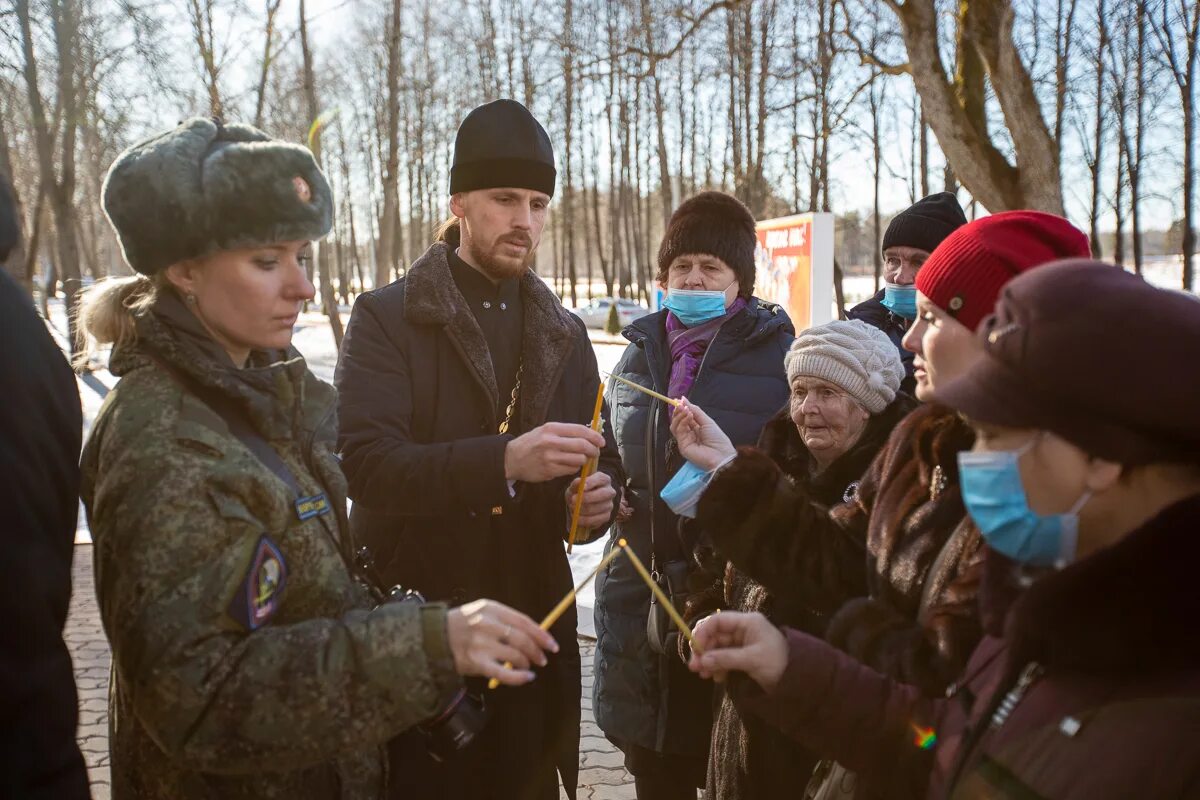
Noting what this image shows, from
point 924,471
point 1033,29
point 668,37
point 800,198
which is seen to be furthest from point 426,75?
point 924,471

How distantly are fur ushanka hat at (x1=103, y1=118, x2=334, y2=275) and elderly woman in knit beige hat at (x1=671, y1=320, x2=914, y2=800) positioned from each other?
1.39m

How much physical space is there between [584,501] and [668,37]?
26.5 meters

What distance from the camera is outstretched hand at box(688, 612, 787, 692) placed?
194 cm

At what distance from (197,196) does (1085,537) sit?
1.71 meters

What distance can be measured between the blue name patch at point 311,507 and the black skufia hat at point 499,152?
142cm

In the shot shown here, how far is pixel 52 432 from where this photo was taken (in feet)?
5.02

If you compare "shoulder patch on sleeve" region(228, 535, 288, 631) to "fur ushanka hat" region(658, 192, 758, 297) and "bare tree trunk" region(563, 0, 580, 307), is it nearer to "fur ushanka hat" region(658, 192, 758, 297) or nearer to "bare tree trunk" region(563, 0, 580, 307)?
"fur ushanka hat" region(658, 192, 758, 297)

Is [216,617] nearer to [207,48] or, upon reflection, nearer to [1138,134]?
[207,48]

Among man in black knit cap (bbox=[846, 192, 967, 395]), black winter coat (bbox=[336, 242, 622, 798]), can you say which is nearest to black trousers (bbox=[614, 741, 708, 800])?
black winter coat (bbox=[336, 242, 622, 798])

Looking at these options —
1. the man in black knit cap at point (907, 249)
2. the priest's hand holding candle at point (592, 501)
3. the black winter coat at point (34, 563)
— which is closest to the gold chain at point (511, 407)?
the priest's hand holding candle at point (592, 501)

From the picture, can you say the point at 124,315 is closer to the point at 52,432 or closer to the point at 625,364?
the point at 52,432

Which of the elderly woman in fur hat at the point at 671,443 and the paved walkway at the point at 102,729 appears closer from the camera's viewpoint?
the elderly woman in fur hat at the point at 671,443

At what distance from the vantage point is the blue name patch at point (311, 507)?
1.78 m

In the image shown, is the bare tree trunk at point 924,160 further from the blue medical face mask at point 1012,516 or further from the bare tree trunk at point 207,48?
the blue medical face mask at point 1012,516
